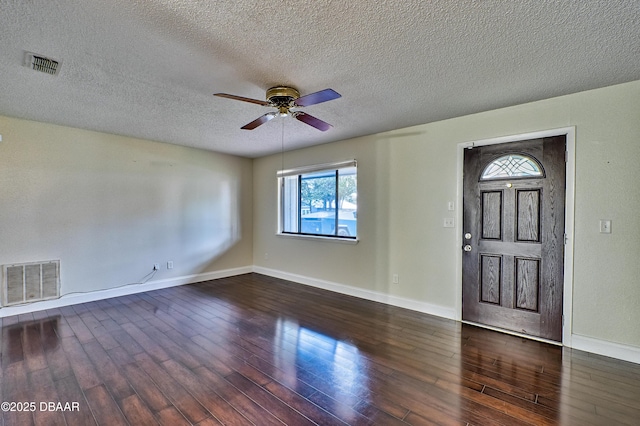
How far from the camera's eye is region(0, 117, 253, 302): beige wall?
3787 millimetres

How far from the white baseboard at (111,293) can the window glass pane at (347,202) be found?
2600mm

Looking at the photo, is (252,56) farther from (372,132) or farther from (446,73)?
(372,132)

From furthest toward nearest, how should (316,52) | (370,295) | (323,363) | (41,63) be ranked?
(370,295) → (323,363) → (41,63) → (316,52)

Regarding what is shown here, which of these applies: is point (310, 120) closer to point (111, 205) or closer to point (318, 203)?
point (318, 203)

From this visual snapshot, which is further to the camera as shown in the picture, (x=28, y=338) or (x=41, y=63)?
(x=28, y=338)

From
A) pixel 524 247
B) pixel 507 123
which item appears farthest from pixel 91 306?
pixel 507 123

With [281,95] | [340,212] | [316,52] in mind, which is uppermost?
[316,52]

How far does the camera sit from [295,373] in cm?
240

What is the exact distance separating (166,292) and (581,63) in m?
5.70

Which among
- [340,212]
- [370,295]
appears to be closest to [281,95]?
[340,212]

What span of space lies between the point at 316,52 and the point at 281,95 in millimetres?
596

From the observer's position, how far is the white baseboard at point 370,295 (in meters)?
3.73

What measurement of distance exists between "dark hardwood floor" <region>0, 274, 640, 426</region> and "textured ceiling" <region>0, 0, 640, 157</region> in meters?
2.46

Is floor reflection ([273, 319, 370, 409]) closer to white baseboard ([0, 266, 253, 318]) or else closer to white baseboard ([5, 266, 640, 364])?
white baseboard ([5, 266, 640, 364])
